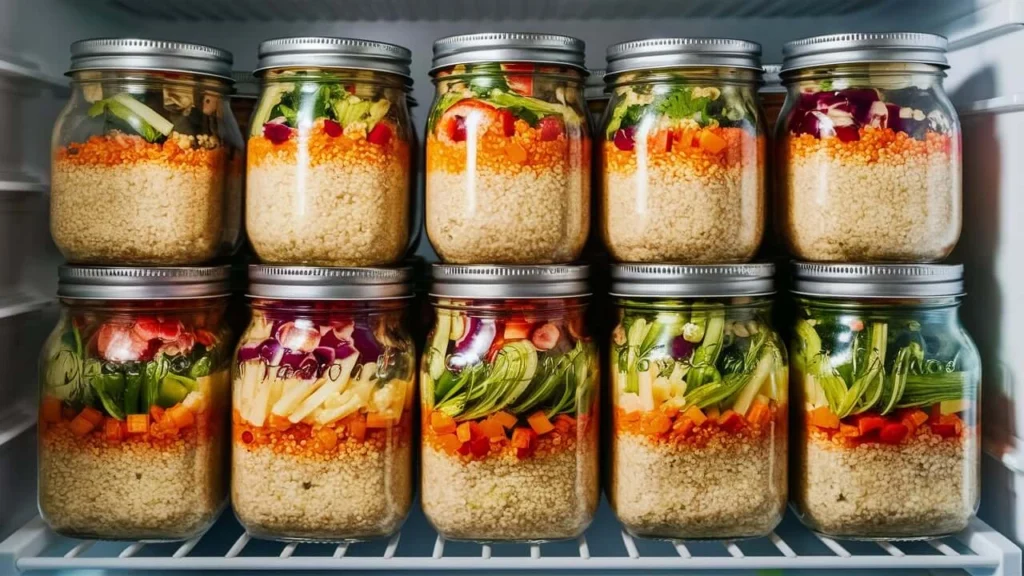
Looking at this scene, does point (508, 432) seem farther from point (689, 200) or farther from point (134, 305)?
point (134, 305)

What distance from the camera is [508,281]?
99 centimetres

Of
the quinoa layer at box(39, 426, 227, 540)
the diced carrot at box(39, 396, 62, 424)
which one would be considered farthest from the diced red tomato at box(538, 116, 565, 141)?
the diced carrot at box(39, 396, 62, 424)

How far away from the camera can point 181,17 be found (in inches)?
49.9

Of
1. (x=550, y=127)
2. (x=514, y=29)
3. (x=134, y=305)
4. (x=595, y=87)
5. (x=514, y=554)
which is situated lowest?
(x=514, y=554)

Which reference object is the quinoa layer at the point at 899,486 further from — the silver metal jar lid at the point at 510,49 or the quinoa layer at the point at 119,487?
the quinoa layer at the point at 119,487

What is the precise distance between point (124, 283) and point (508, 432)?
50 centimetres

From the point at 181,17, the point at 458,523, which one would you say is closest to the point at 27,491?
the point at 458,523

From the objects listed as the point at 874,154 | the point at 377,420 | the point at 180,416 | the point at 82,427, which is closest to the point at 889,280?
the point at 874,154

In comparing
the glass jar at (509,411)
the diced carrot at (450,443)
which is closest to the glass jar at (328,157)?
the glass jar at (509,411)

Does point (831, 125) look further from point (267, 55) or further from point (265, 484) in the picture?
point (265, 484)

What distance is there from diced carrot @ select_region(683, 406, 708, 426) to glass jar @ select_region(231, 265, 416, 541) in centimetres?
34

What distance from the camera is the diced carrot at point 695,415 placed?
96cm

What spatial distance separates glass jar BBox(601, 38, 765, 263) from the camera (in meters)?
0.98

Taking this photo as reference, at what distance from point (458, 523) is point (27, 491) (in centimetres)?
61
